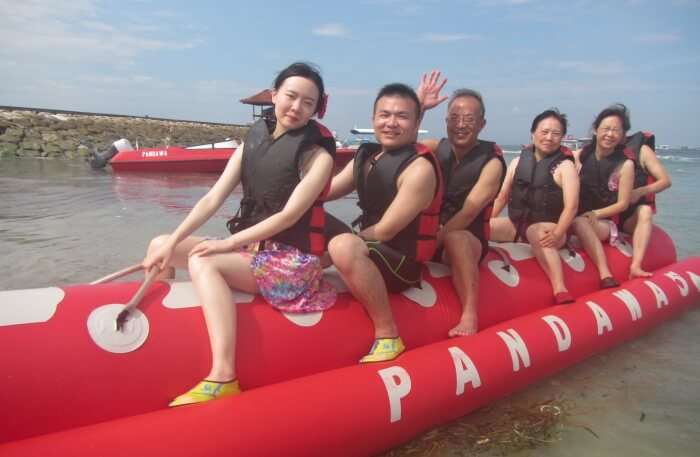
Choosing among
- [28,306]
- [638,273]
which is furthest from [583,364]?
[28,306]

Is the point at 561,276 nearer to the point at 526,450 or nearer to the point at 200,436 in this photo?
the point at 526,450

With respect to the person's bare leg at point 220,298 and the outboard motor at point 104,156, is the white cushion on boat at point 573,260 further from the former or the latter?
the outboard motor at point 104,156

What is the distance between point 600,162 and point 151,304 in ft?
10.3

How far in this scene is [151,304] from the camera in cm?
190

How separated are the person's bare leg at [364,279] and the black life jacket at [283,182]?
9 centimetres

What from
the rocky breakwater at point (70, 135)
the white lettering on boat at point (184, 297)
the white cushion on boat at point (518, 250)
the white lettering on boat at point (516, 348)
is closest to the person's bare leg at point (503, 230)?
the white cushion on boat at point (518, 250)

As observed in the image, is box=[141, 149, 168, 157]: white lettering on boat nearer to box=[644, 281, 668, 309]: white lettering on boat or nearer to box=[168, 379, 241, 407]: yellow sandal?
box=[644, 281, 668, 309]: white lettering on boat

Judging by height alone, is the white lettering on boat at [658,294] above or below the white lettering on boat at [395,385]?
above

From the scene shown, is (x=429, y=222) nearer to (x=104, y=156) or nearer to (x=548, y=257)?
(x=548, y=257)

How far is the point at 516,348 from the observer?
8.16 ft

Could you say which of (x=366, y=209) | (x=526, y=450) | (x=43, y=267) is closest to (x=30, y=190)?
(x=43, y=267)

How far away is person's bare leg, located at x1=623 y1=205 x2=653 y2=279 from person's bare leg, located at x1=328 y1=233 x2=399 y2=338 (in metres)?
2.12

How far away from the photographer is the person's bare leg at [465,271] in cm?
254

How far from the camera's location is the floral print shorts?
204 cm
